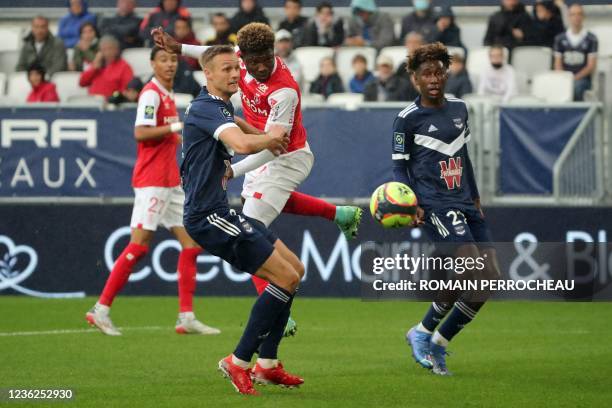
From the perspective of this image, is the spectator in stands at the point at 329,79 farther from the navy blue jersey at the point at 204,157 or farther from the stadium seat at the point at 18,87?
the navy blue jersey at the point at 204,157

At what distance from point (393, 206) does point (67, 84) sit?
419 inches

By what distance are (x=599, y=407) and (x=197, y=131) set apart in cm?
309

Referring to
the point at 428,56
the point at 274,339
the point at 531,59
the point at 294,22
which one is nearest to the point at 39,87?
the point at 294,22

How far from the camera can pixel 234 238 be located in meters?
8.10

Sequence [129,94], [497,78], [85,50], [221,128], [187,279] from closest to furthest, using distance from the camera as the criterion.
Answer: [221,128] < [187,279] < [129,94] < [497,78] < [85,50]

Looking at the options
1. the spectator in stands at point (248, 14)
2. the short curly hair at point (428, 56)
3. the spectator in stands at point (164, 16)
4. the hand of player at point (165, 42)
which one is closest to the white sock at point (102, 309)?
the hand of player at point (165, 42)

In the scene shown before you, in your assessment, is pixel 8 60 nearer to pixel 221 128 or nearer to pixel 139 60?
pixel 139 60

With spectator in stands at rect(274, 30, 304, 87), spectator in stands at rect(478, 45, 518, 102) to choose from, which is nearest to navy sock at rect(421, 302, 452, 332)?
spectator in stands at rect(478, 45, 518, 102)

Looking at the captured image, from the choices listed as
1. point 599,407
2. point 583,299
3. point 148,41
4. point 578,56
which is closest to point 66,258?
point 148,41

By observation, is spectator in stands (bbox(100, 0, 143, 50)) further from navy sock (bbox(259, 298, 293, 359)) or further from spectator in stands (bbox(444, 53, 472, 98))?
navy sock (bbox(259, 298, 293, 359))

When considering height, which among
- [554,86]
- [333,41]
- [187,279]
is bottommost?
[187,279]

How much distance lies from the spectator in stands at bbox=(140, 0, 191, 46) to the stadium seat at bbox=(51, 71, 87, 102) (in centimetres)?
149

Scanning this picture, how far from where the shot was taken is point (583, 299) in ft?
50.5

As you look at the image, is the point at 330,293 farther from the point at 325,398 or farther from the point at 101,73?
the point at 325,398
